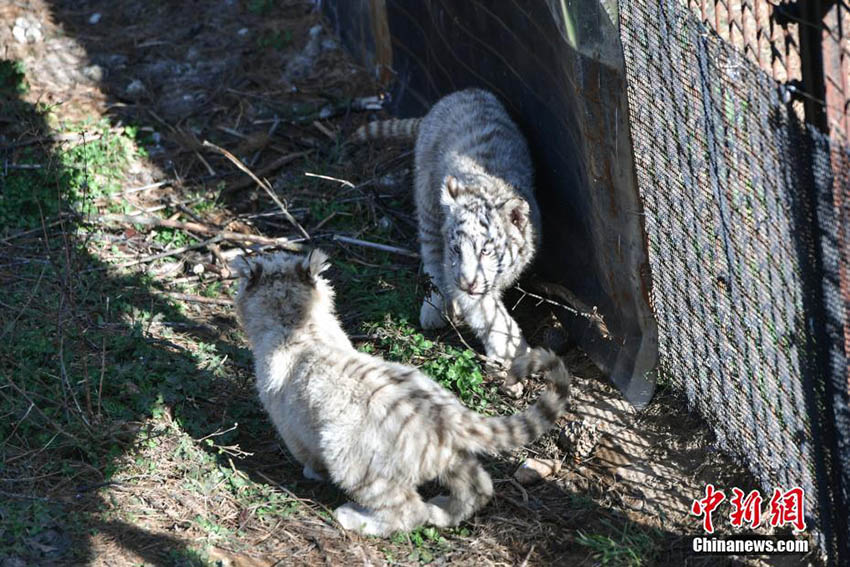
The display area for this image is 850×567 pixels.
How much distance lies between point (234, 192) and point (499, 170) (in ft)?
8.85

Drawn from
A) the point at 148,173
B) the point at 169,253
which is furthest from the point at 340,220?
the point at 148,173

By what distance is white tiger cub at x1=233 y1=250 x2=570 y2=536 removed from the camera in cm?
424

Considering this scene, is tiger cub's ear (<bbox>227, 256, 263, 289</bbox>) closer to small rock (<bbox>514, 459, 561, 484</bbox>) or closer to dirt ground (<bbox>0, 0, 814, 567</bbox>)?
dirt ground (<bbox>0, 0, 814, 567</bbox>)

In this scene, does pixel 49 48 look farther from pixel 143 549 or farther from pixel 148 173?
pixel 143 549

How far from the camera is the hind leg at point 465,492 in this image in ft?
14.2

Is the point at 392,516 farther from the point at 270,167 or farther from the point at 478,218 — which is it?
the point at 270,167

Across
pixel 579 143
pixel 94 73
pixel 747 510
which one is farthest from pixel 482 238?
pixel 94 73

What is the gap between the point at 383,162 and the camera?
25.6 feet

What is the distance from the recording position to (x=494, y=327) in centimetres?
579

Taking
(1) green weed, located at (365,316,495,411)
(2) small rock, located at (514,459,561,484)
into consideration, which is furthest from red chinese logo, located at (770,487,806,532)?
(1) green weed, located at (365,316,495,411)

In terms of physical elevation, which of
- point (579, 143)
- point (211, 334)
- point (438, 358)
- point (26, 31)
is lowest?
point (211, 334)

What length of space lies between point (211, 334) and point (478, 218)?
6.15 feet

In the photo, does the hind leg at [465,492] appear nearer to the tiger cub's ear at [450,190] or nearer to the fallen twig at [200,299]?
the tiger cub's ear at [450,190]

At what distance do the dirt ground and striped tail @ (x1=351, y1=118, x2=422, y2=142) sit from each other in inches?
5.1
